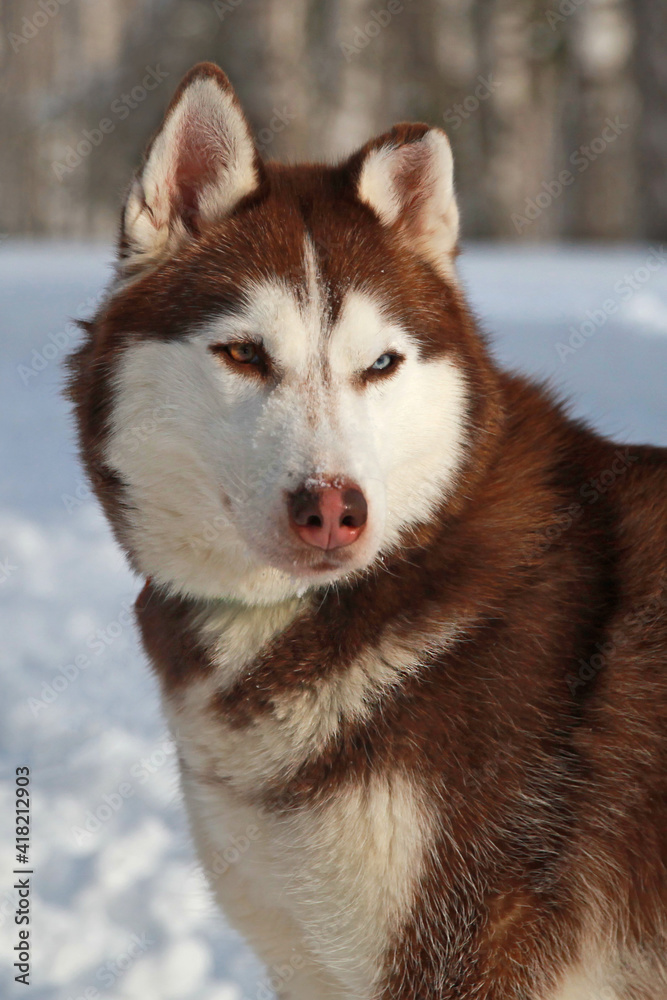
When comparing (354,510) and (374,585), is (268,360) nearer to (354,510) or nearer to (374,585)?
(354,510)

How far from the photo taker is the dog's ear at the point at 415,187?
2387mm

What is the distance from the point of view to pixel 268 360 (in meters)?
2.19

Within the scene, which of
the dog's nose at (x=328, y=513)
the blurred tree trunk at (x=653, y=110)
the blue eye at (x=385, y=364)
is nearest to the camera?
the dog's nose at (x=328, y=513)

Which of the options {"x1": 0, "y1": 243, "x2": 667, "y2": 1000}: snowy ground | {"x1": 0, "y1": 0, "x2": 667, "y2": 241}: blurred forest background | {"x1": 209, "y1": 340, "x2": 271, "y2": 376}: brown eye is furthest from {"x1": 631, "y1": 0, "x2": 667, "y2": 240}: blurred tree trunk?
{"x1": 209, "y1": 340, "x2": 271, "y2": 376}: brown eye

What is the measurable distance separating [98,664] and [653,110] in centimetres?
951

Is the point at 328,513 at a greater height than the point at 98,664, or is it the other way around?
the point at 328,513

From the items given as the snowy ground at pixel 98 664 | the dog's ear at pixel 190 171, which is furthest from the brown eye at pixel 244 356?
the snowy ground at pixel 98 664

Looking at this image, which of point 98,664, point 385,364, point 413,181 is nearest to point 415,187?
point 413,181

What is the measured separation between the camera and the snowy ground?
127 inches

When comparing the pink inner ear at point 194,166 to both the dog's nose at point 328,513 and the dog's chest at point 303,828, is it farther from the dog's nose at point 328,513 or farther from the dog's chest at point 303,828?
the dog's chest at point 303,828

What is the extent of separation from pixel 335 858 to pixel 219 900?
0.44 m

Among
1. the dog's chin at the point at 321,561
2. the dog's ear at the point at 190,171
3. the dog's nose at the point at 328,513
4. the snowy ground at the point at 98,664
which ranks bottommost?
the snowy ground at the point at 98,664

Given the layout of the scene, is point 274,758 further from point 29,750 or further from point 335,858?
point 29,750

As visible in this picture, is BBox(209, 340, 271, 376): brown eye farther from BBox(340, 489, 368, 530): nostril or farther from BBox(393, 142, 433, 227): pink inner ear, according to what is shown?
BBox(393, 142, 433, 227): pink inner ear
